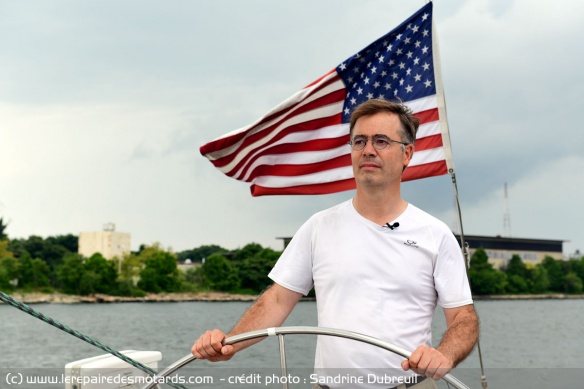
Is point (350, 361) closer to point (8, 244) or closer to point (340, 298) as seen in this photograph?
point (340, 298)

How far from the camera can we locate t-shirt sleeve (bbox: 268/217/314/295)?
2725mm

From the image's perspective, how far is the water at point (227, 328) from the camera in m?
28.4

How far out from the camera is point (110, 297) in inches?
3504

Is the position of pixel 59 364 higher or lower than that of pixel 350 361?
lower

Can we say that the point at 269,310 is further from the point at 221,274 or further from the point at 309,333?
the point at 221,274

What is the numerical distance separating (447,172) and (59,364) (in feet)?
94.0

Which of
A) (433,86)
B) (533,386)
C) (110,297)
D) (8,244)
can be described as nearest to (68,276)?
(110,297)

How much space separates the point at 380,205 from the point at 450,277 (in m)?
0.35

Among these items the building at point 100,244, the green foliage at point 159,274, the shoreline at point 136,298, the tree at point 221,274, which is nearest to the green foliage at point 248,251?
the tree at point 221,274

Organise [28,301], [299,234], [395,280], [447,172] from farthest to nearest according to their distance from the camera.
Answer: [28,301], [447,172], [299,234], [395,280]

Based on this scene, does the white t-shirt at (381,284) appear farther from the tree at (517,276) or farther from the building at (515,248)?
the tree at (517,276)

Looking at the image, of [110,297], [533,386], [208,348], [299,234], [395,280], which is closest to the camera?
[208,348]

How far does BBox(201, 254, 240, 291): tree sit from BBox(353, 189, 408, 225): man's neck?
287ft

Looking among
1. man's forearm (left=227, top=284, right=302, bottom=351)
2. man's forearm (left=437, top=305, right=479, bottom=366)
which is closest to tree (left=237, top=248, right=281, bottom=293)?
man's forearm (left=227, top=284, right=302, bottom=351)
